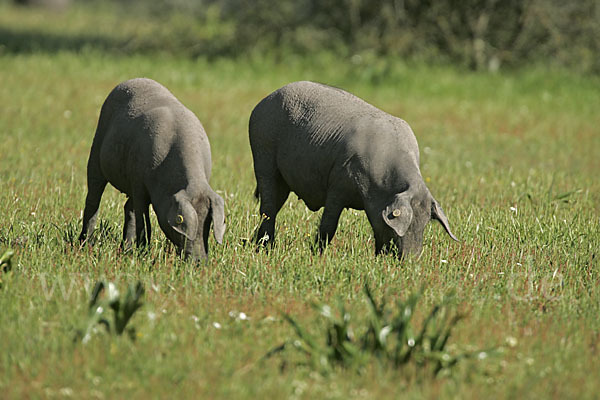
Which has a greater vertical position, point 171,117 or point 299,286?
point 171,117

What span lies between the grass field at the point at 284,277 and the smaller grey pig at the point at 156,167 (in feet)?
→ 0.87

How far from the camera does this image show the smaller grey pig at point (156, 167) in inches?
235

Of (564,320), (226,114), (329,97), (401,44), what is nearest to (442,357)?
(564,320)

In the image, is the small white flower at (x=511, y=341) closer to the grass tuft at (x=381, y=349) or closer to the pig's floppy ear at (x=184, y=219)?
the grass tuft at (x=381, y=349)

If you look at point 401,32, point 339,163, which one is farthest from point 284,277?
point 401,32

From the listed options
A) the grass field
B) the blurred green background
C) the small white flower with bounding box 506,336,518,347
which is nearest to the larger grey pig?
the grass field

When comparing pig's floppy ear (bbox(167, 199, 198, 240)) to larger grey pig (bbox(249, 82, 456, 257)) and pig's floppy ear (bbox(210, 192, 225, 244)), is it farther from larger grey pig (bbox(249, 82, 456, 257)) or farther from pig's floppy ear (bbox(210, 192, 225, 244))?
larger grey pig (bbox(249, 82, 456, 257))

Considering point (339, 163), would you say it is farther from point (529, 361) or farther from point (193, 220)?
point (529, 361)

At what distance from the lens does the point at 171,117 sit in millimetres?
6574

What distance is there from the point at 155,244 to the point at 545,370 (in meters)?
3.38

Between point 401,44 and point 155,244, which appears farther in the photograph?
point 401,44

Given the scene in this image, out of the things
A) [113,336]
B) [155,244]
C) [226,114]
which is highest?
[113,336]

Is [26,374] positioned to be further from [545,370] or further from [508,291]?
[508,291]

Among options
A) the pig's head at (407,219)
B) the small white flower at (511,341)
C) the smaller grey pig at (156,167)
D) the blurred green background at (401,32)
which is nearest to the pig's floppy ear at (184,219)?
the smaller grey pig at (156,167)
